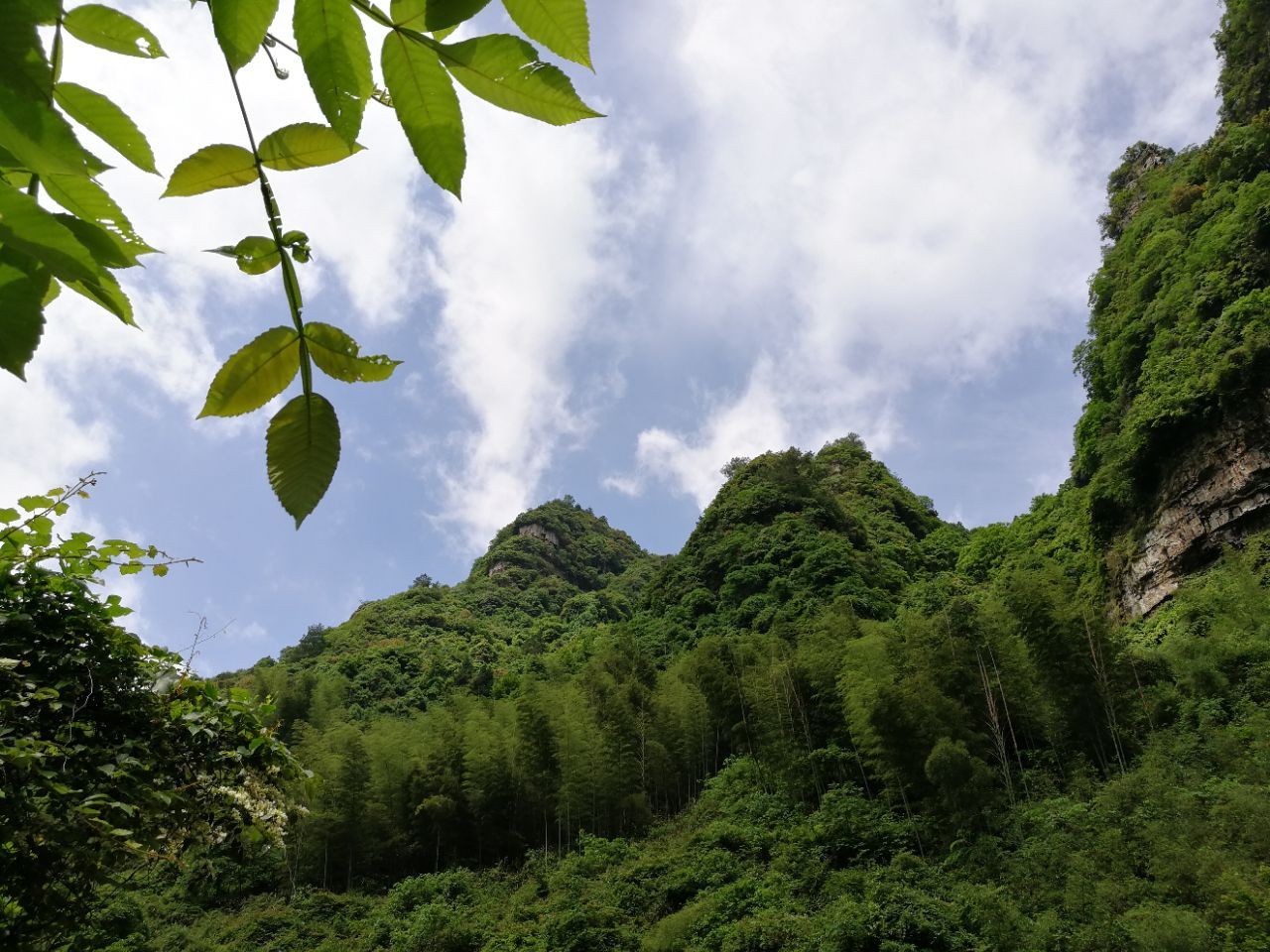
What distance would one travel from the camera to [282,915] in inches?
583

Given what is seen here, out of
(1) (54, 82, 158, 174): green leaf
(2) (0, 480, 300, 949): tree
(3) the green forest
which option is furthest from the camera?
(3) the green forest

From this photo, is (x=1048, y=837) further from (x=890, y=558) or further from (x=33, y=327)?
(x=890, y=558)

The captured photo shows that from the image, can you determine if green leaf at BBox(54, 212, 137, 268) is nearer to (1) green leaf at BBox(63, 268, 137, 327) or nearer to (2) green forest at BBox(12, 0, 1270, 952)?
(1) green leaf at BBox(63, 268, 137, 327)

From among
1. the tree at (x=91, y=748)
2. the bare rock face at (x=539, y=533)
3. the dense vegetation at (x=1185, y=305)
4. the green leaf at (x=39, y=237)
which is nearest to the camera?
the green leaf at (x=39, y=237)

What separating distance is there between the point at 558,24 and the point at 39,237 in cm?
21

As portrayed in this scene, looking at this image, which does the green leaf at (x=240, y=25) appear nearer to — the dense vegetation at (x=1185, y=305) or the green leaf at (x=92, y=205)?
the green leaf at (x=92, y=205)

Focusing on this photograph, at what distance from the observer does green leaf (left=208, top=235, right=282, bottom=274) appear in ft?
1.16

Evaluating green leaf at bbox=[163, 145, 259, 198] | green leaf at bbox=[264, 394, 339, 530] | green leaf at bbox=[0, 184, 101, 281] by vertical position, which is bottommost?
green leaf at bbox=[264, 394, 339, 530]

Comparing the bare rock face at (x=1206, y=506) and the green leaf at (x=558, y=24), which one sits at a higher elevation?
the bare rock face at (x=1206, y=506)

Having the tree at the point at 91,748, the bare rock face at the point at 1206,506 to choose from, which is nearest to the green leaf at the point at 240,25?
the tree at the point at 91,748

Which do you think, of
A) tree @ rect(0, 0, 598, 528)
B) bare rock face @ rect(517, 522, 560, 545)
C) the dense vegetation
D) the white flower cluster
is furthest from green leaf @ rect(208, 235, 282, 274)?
bare rock face @ rect(517, 522, 560, 545)

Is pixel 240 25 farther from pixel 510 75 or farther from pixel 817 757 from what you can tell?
pixel 817 757

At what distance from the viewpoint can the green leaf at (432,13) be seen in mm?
283

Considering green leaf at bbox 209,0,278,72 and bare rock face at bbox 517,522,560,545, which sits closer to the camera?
green leaf at bbox 209,0,278,72
